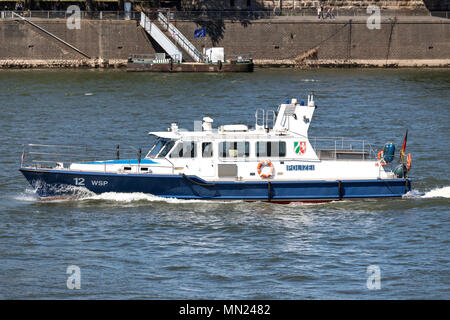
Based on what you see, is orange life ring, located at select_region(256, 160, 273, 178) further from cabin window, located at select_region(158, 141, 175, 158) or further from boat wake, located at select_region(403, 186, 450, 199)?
boat wake, located at select_region(403, 186, 450, 199)

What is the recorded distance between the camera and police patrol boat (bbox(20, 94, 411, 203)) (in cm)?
3067

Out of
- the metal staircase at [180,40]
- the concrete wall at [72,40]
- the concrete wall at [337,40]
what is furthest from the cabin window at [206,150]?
the concrete wall at [337,40]

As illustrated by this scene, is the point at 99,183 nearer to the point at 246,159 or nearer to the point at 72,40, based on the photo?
the point at 246,159

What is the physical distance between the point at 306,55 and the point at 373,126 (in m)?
31.5

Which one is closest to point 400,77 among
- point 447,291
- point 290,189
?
point 290,189

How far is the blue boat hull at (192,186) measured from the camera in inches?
1204

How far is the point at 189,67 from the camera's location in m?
75.7

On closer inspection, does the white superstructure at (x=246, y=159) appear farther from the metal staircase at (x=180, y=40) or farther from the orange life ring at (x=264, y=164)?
the metal staircase at (x=180, y=40)

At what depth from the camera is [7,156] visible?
130 feet

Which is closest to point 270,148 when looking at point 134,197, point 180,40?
point 134,197

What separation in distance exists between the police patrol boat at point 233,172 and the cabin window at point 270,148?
0.03 metres
